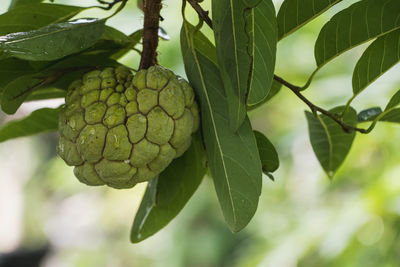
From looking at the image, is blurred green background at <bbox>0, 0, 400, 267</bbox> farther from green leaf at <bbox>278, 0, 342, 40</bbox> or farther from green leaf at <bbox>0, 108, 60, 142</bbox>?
green leaf at <bbox>278, 0, 342, 40</bbox>

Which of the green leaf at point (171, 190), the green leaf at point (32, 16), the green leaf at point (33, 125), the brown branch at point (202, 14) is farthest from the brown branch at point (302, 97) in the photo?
the green leaf at point (33, 125)

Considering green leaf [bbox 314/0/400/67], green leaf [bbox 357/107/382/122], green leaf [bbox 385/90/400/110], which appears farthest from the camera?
green leaf [bbox 357/107/382/122]

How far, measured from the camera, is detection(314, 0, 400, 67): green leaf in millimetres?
974

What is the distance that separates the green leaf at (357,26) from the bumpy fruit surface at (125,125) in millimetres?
299

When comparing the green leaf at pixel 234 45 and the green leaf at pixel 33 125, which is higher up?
the green leaf at pixel 234 45

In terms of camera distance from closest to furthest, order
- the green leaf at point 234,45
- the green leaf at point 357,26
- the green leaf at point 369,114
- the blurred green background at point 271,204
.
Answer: the green leaf at point 234,45
the green leaf at point 357,26
the green leaf at point 369,114
the blurred green background at point 271,204

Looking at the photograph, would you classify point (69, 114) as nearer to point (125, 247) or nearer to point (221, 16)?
point (221, 16)

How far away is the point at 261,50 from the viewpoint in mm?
875

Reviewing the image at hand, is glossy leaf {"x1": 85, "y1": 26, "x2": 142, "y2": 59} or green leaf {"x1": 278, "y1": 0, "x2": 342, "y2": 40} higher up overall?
green leaf {"x1": 278, "y1": 0, "x2": 342, "y2": 40}

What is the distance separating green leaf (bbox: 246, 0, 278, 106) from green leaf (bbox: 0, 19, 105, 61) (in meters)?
0.31

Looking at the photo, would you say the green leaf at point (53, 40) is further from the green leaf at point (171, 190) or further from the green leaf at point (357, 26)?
the green leaf at point (357, 26)

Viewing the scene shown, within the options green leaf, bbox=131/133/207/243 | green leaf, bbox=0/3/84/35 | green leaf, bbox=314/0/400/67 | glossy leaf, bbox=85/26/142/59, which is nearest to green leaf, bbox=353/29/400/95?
green leaf, bbox=314/0/400/67

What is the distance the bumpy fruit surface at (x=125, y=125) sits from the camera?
3.12 ft

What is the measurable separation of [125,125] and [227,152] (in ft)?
0.61
